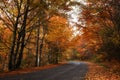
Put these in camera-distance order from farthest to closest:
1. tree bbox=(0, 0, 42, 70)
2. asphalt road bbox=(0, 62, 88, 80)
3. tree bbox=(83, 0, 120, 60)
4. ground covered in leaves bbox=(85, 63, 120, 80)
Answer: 1. tree bbox=(83, 0, 120, 60)
2. tree bbox=(0, 0, 42, 70)
3. ground covered in leaves bbox=(85, 63, 120, 80)
4. asphalt road bbox=(0, 62, 88, 80)

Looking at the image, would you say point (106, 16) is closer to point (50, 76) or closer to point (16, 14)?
point (16, 14)

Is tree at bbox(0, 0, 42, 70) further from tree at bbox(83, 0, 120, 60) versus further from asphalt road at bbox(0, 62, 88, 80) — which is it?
tree at bbox(83, 0, 120, 60)

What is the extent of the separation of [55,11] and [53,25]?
6.24 meters

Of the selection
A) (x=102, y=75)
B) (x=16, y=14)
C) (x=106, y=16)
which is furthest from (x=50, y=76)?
(x=106, y=16)

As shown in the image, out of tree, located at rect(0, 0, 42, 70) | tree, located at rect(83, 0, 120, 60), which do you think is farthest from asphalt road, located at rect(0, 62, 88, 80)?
tree, located at rect(83, 0, 120, 60)

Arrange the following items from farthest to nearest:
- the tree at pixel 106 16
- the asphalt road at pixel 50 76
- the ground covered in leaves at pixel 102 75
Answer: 1. the tree at pixel 106 16
2. the ground covered in leaves at pixel 102 75
3. the asphalt road at pixel 50 76

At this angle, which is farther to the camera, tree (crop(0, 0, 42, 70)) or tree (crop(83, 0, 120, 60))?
tree (crop(83, 0, 120, 60))

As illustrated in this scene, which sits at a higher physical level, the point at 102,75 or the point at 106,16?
the point at 106,16

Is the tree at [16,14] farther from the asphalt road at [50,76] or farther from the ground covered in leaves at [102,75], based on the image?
the ground covered in leaves at [102,75]

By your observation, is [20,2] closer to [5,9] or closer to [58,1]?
[5,9]

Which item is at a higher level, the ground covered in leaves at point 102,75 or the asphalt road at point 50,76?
the asphalt road at point 50,76

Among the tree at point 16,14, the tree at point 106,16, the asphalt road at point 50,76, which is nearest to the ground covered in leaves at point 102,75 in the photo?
the asphalt road at point 50,76

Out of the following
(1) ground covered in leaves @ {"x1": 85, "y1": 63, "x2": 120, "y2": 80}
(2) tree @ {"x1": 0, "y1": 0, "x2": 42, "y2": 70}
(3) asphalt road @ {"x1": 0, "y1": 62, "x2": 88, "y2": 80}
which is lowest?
(1) ground covered in leaves @ {"x1": 85, "y1": 63, "x2": 120, "y2": 80}

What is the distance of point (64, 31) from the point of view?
4116cm
